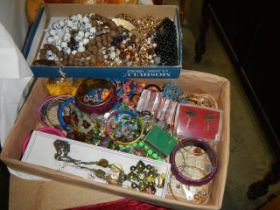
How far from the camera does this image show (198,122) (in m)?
0.83

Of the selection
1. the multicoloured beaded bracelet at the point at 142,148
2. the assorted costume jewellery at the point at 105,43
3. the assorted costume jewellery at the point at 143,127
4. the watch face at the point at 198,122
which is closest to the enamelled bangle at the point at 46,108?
the assorted costume jewellery at the point at 143,127

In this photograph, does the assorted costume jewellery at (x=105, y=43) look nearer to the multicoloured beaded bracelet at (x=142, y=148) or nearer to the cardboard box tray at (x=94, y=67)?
the cardboard box tray at (x=94, y=67)

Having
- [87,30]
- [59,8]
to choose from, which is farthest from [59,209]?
[59,8]

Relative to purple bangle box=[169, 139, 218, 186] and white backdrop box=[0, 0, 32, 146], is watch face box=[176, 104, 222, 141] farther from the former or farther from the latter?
white backdrop box=[0, 0, 32, 146]

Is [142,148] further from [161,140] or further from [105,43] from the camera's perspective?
[105,43]

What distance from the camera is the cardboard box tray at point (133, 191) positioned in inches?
26.6

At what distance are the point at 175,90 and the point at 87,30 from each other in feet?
1.11

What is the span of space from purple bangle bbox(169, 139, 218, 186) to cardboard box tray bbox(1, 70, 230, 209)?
0.02 metres

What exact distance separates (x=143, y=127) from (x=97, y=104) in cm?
15

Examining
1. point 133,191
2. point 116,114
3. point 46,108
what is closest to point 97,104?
point 116,114

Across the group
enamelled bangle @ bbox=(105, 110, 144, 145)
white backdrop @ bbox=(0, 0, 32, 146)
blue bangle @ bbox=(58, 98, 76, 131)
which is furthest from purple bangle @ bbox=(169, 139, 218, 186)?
white backdrop @ bbox=(0, 0, 32, 146)

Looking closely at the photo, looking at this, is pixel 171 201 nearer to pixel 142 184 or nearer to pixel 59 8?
pixel 142 184

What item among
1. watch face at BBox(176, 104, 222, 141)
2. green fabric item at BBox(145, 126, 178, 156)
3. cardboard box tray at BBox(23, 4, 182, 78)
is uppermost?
cardboard box tray at BBox(23, 4, 182, 78)

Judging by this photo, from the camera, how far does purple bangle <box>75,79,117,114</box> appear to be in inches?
32.6
